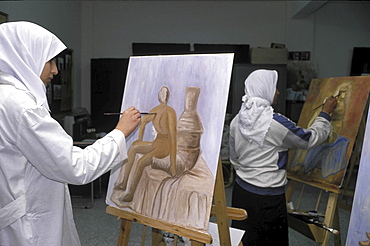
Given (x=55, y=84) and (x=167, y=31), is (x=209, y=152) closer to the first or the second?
(x=55, y=84)

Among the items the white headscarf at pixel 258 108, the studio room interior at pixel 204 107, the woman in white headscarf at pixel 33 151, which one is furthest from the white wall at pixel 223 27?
the woman in white headscarf at pixel 33 151

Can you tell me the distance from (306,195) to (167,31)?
10.5ft

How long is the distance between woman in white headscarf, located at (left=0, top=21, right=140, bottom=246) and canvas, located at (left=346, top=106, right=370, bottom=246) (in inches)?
38.0

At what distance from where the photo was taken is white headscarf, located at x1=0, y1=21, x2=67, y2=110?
1.59 m

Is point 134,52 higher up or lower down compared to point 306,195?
higher up

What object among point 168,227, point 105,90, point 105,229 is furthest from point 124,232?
point 105,90

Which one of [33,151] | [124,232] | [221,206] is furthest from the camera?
[124,232]

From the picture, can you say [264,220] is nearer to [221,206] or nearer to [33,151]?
[221,206]

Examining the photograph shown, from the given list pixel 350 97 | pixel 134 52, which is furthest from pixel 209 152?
pixel 134 52

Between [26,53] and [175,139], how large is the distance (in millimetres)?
687

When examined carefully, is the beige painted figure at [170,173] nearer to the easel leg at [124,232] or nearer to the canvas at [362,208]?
the easel leg at [124,232]

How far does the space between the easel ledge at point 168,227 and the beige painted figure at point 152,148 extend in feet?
0.21

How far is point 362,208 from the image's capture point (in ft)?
6.12

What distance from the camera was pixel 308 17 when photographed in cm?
693
